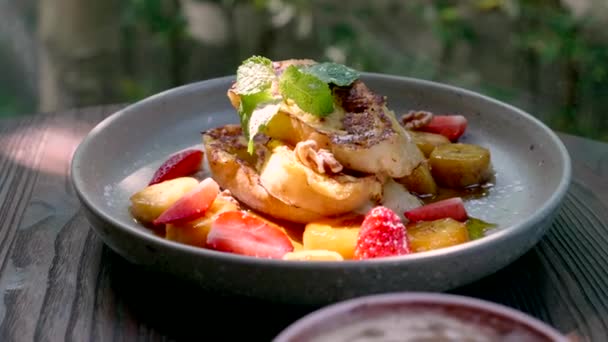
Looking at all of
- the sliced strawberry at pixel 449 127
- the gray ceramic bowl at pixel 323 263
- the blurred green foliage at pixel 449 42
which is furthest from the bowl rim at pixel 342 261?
the blurred green foliage at pixel 449 42

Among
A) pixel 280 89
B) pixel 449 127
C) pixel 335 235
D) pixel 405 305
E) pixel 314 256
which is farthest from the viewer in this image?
pixel 449 127

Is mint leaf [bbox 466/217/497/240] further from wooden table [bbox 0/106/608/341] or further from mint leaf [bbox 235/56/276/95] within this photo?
mint leaf [bbox 235/56/276/95]

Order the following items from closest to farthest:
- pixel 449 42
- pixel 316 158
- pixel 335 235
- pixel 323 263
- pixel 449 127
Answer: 1. pixel 323 263
2. pixel 335 235
3. pixel 316 158
4. pixel 449 127
5. pixel 449 42

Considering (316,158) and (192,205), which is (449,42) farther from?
(192,205)

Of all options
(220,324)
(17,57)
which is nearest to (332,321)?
(220,324)

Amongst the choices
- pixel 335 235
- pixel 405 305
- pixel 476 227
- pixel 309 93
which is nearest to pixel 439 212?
pixel 476 227

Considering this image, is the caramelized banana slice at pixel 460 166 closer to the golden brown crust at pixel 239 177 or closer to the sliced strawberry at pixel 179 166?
the golden brown crust at pixel 239 177

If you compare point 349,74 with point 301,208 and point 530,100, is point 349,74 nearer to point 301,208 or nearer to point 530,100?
point 301,208

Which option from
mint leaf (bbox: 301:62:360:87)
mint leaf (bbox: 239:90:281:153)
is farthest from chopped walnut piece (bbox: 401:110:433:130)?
mint leaf (bbox: 239:90:281:153)
